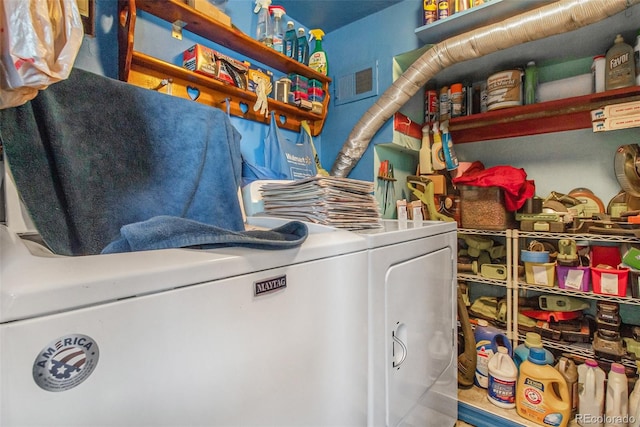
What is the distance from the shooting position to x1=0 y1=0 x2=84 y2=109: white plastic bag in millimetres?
424

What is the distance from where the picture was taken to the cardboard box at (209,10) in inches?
56.0

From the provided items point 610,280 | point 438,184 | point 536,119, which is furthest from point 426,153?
point 610,280

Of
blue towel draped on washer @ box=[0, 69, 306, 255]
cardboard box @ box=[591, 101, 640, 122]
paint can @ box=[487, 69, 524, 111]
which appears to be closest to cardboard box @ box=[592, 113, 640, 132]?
cardboard box @ box=[591, 101, 640, 122]

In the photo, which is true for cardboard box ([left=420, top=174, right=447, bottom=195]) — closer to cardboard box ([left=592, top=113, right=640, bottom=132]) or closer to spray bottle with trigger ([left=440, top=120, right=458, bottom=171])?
spray bottle with trigger ([left=440, top=120, right=458, bottom=171])

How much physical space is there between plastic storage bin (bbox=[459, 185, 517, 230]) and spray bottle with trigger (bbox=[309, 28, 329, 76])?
1.26 m

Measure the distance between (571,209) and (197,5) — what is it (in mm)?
2465

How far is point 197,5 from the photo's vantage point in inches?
56.1

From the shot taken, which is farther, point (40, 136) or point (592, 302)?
point (592, 302)

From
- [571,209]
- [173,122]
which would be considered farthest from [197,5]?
[571,209]

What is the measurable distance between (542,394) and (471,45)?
6.29ft

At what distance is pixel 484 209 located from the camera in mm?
2041

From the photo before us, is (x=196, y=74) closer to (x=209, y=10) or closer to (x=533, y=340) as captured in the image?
(x=209, y=10)

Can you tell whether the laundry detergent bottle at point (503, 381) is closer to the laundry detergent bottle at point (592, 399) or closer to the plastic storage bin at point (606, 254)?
the laundry detergent bottle at point (592, 399)

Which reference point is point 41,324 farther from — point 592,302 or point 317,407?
point 592,302
